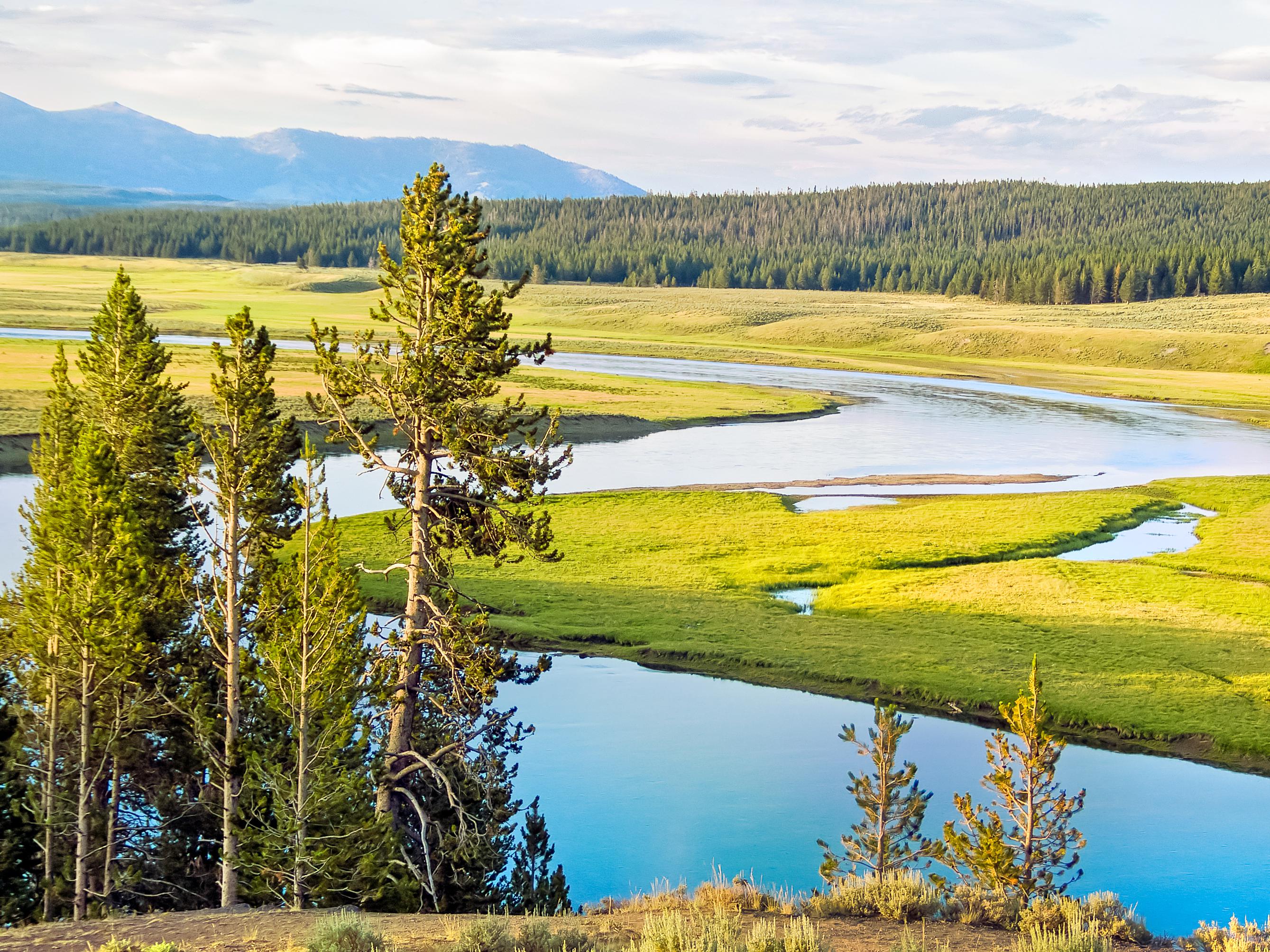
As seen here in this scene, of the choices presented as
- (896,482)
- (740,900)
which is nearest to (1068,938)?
(740,900)

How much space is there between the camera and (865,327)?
159250 millimetres

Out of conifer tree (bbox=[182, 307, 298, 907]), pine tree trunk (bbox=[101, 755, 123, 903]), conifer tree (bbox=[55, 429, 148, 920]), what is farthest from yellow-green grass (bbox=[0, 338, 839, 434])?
conifer tree (bbox=[55, 429, 148, 920])

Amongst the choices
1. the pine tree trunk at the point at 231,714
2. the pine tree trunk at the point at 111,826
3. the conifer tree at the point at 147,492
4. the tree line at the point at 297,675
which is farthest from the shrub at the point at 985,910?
the conifer tree at the point at 147,492

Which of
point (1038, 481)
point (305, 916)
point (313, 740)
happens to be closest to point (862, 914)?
point (305, 916)

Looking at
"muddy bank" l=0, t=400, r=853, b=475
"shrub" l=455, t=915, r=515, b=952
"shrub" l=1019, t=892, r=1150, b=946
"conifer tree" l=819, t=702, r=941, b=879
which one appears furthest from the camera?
"muddy bank" l=0, t=400, r=853, b=475

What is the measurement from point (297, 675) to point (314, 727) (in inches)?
40.1

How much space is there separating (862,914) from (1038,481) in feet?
169

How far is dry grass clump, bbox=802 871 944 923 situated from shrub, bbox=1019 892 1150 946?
48.1 inches

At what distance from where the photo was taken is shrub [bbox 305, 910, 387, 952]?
41.3 ft

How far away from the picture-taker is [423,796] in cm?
1977

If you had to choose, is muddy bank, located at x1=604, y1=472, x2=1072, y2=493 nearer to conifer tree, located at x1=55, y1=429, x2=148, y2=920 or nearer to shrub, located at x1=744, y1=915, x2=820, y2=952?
conifer tree, located at x1=55, y1=429, x2=148, y2=920

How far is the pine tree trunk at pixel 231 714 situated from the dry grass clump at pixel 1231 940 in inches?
524

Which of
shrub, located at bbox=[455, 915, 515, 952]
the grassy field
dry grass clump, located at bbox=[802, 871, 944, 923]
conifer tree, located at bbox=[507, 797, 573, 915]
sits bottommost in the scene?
conifer tree, located at bbox=[507, 797, 573, 915]

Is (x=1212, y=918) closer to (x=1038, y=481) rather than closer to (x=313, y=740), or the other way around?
(x=313, y=740)
